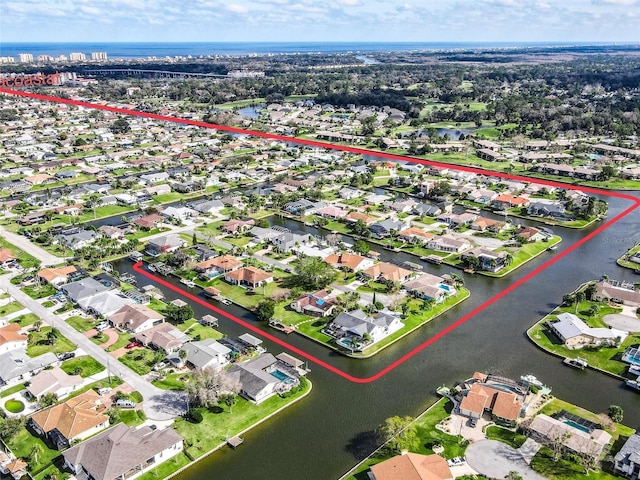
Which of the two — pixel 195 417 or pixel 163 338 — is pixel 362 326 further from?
pixel 163 338

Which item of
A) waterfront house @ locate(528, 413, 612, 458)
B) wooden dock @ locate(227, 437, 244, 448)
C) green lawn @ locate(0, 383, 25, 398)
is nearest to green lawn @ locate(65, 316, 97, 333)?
green lawn @ locate(0, 383, 25, 398)

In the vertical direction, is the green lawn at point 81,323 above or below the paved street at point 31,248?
below

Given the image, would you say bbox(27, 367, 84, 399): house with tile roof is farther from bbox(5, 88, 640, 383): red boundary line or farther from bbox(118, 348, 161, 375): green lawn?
bbox(5, 88, 640, 383): red boundary line

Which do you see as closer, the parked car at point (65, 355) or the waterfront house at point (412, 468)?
the waterfront house at point (412, 468)

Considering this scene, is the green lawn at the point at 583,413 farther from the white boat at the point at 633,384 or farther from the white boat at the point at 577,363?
the white boat at the point at 577,363

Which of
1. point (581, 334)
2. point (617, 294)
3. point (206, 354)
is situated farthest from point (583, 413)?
point (206, 354)

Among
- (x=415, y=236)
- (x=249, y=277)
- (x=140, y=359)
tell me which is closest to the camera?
(x=140, y=359)

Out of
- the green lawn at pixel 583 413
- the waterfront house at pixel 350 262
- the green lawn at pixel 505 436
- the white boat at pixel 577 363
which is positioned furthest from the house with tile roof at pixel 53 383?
the white boat at pixel 577 363
